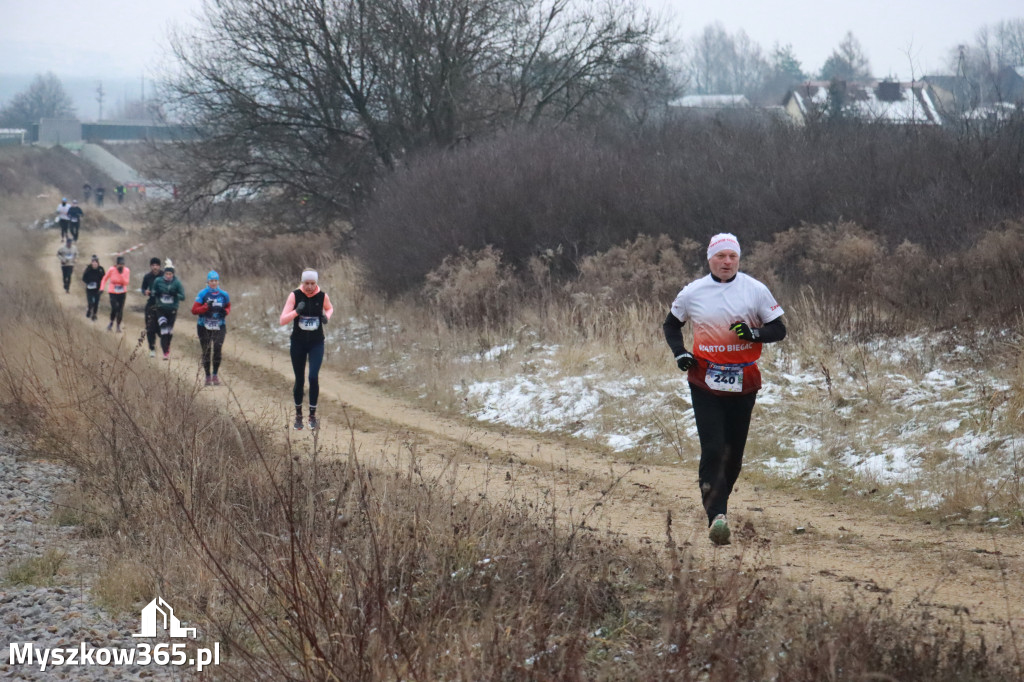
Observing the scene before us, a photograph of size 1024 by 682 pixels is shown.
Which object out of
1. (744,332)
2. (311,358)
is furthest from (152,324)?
(744,332)

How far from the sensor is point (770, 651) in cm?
442

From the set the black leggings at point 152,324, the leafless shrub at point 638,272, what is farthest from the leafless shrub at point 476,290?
the black leggings at point 152,324

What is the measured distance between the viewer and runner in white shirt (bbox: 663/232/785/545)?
21.8 ft

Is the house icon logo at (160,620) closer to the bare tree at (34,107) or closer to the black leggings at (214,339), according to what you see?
the black leggings at (214,339)

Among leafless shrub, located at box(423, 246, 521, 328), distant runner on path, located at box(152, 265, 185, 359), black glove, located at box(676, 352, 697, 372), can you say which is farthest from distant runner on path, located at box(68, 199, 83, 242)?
black glove, located at box(676, 352, 697, 372)

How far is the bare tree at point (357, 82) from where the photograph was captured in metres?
26.1

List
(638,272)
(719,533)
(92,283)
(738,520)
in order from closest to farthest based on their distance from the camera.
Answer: (719,533), (738,520), (638,272), (92,283)

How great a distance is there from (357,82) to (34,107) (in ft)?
386

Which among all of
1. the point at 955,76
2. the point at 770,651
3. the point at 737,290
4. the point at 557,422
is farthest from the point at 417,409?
the point at 955,76

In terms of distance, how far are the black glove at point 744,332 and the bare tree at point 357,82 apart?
21099 millimetres

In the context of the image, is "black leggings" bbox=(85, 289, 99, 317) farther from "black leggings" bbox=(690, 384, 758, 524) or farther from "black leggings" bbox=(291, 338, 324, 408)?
"black leggings" bbox=(690, 384, 758, 524)

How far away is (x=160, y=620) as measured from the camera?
5.75 meters

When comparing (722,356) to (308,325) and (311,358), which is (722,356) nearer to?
(308,325)

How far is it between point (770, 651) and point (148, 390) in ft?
23.8
